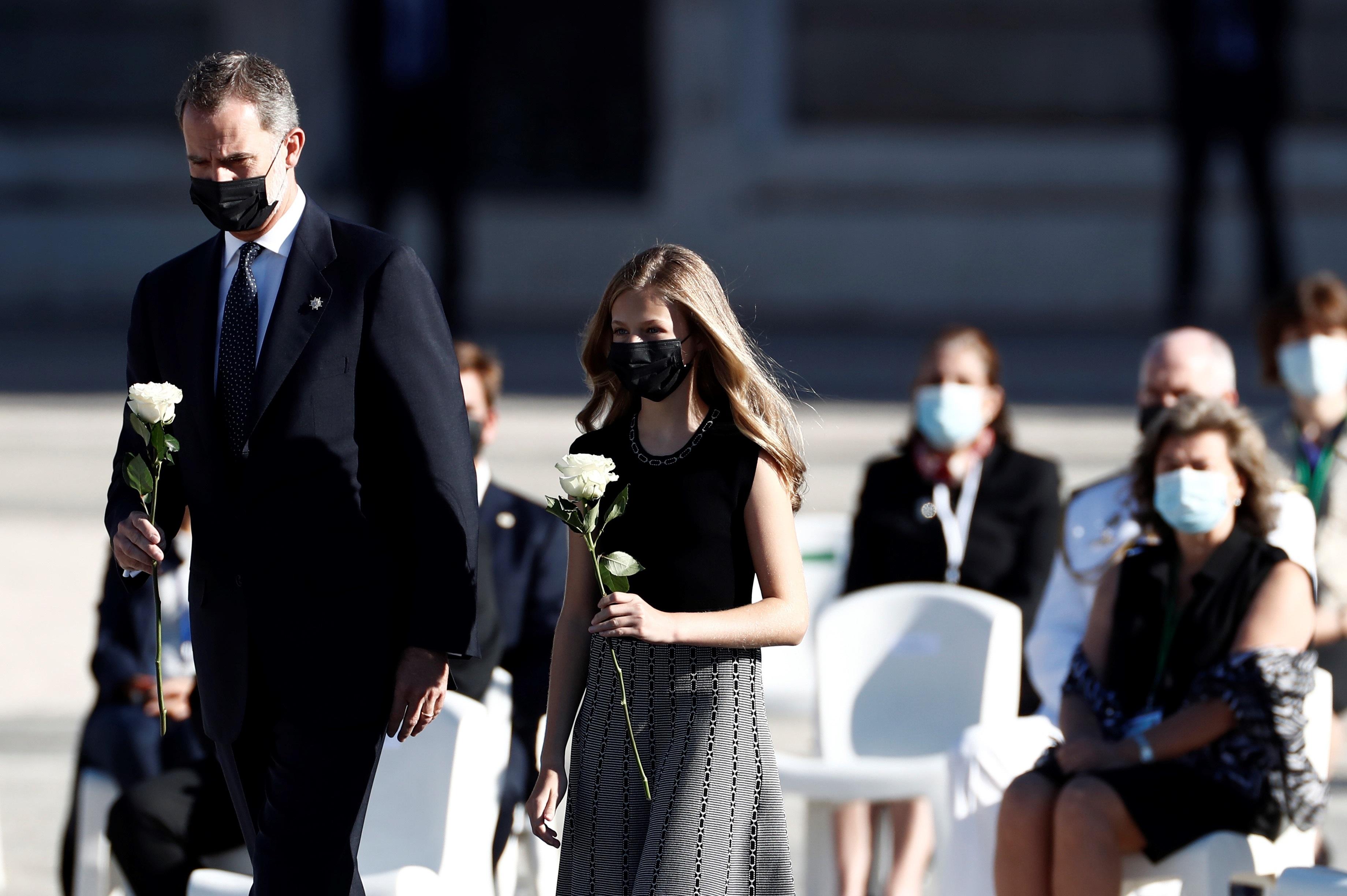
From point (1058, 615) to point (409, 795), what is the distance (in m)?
1.60

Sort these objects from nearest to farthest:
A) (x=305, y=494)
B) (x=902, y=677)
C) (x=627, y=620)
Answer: (x=627, y=620)
(x=305, y=494)
(x=902, y=677)

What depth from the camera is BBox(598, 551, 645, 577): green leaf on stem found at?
244 centimetres

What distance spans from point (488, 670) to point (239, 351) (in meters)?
1.43

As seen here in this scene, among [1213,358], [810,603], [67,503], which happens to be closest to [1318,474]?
[1213,358]

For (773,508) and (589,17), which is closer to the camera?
(773,508)

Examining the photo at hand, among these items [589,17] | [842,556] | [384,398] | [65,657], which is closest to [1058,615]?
[842,556]

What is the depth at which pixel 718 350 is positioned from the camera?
2592 mm

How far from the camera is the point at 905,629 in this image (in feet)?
13.7

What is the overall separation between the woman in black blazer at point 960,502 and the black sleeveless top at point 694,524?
6.48 feet

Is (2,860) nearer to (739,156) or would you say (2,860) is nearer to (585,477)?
(585,477)

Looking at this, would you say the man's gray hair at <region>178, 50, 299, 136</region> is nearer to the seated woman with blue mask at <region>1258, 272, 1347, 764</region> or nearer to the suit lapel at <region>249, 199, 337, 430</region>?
the suit lapel at <region>249, 199, 337, 430</region>

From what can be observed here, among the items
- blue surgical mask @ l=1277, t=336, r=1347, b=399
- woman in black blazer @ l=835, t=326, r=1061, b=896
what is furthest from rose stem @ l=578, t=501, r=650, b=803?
blue surgical mask @ l=1277, t=336, r=1347, b=399

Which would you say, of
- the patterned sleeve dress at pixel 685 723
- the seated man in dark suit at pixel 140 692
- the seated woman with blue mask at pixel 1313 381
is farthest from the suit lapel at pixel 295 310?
the seated woman with blue mask at pixel 1313 381

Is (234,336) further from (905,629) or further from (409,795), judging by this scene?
(905,629)
